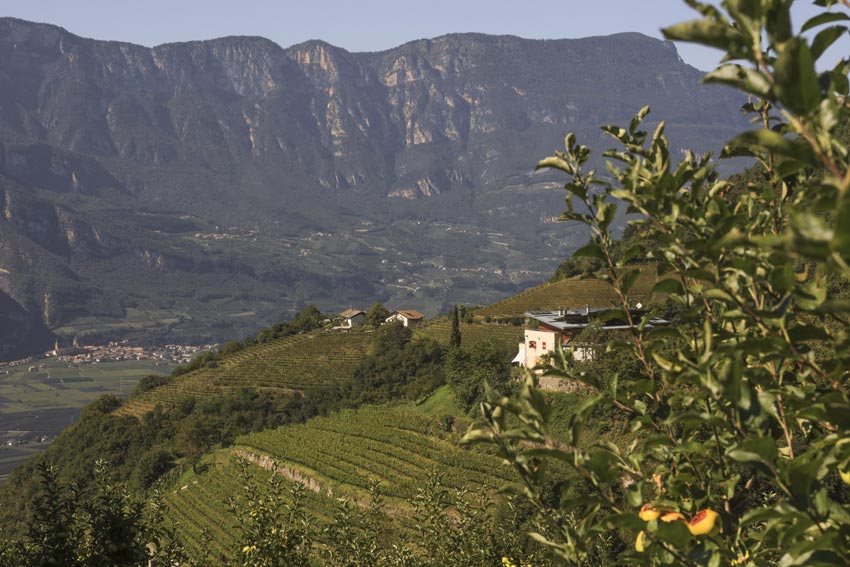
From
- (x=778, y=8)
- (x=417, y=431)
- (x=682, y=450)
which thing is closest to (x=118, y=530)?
(x=682, y=450)

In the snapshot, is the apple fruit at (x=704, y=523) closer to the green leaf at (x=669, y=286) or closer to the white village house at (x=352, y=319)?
the green leaf at (x=669, y=286)

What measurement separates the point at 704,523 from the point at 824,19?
6.22ft

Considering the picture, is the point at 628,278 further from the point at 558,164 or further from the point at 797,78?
the point at 797,78

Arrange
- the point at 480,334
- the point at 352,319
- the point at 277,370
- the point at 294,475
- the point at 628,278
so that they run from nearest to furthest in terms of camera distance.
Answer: the point at 628,278 < the point at 294,475 < the point at 480,334 < the point at 277,370 < the point at 352,319

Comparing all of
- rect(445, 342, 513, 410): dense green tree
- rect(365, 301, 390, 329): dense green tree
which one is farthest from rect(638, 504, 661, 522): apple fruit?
rect(365, 301, 390, 329): dense green tree

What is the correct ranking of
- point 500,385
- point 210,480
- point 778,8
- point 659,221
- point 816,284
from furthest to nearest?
point 210,480 < point 500,385 < point 659,221 < point 816,284 < point 778,8

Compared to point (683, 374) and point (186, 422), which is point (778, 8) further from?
point (186, 422)

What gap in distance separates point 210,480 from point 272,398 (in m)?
18.9

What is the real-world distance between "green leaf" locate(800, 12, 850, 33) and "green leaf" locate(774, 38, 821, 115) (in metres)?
0.67

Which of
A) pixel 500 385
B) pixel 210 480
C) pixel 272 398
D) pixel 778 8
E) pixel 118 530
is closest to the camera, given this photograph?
pixel 778 8

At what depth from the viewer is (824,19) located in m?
2.82

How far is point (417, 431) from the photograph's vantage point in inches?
1928

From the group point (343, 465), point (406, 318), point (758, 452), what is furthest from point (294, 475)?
point (406, 318)

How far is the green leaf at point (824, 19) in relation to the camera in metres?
2.80
